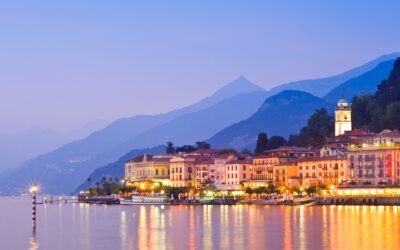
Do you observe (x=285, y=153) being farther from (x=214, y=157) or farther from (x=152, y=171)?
(x=152, y=171)

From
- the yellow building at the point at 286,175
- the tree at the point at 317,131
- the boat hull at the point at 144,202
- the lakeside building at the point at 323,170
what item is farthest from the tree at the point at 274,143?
the lakeside building at the point at 323,170

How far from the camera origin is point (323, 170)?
125500mm

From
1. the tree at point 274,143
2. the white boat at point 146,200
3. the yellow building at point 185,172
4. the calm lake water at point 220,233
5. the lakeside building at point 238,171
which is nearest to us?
the calm lake water at point 220,233

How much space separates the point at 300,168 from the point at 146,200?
24.6m

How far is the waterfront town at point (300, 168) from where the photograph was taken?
380ft

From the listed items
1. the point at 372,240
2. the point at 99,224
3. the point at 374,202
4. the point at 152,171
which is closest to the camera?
the point at 372,240

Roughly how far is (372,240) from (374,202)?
5545 cm

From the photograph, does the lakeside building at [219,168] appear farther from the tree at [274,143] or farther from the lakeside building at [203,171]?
the tree at [274,143]

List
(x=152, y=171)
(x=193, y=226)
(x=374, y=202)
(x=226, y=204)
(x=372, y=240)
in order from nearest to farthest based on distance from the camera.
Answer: (x=372, y=240)
(x=193, y=226)
(x=374, y=202)
(x=226, y=204)
(x=152, y=171)

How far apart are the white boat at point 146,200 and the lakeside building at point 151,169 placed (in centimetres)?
1117

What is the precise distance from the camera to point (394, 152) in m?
115

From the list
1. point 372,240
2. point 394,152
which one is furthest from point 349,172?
point 372,240

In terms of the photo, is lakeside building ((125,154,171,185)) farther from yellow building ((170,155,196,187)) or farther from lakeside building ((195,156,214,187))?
lakeside building ((195,156,214,187))

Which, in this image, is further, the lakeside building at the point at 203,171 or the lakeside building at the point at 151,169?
the lakeside building at the point at 151,169
